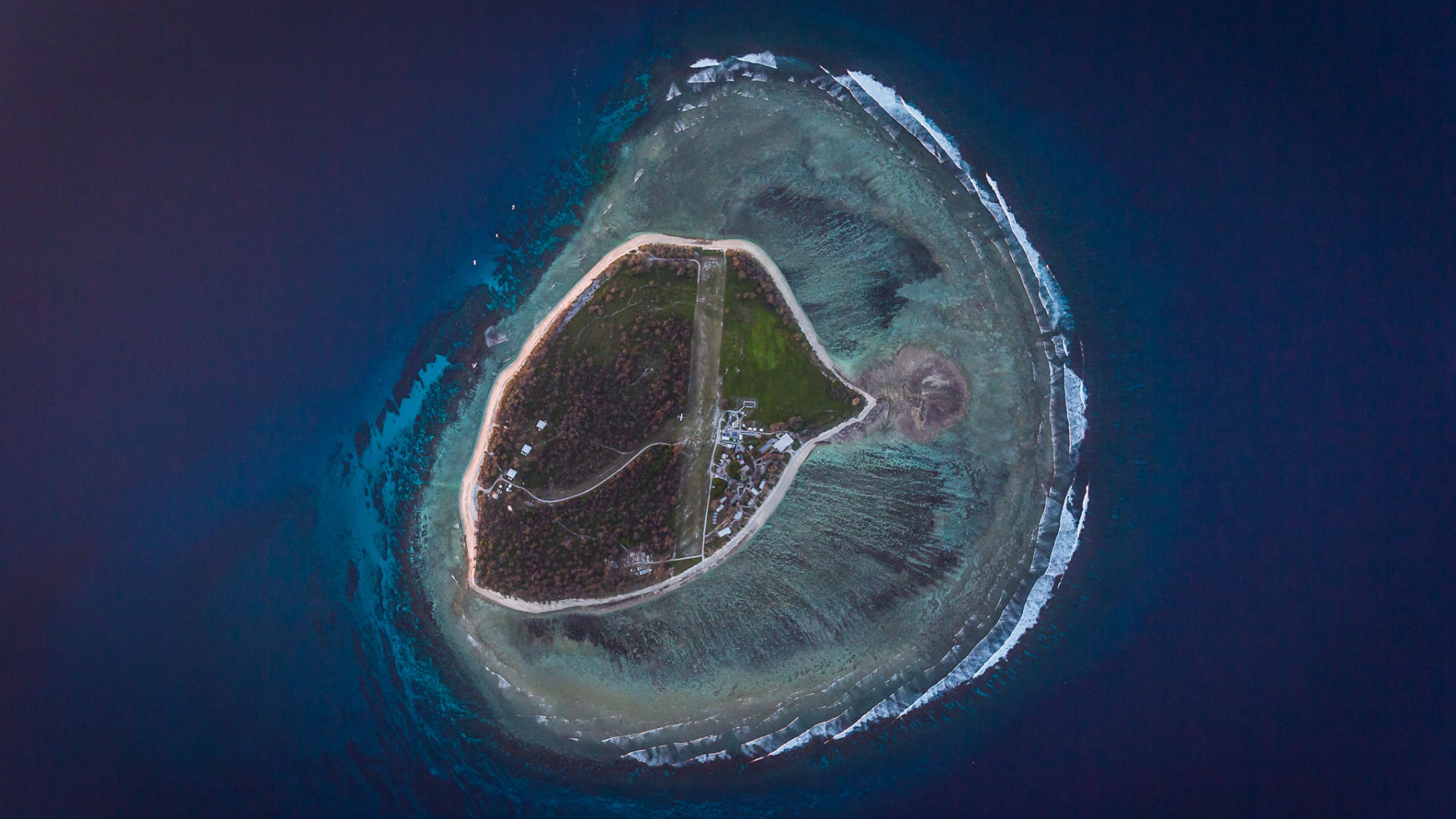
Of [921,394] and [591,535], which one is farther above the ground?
[921,394]

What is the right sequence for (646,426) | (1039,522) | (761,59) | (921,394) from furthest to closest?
(761,59) → (1039,522) → (921,394) → (646,426)

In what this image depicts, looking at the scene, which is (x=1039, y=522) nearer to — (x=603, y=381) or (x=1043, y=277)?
(x=1043, y=277)

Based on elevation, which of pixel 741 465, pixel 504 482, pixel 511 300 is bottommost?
pixel 741 465

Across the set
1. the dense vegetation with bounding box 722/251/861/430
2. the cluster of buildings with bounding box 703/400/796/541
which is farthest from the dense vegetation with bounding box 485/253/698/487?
the cluster of buildings with bounding box 703/400/796/541

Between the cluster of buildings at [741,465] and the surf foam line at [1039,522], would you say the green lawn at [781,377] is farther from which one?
the surf foam line at [1039,522]

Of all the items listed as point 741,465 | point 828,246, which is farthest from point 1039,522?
point 828,246

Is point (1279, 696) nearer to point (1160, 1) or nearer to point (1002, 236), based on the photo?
point (1002, 236)

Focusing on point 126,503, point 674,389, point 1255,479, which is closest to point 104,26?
point 126,503

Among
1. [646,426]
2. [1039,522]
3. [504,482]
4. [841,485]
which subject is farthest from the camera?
[1039,522]
